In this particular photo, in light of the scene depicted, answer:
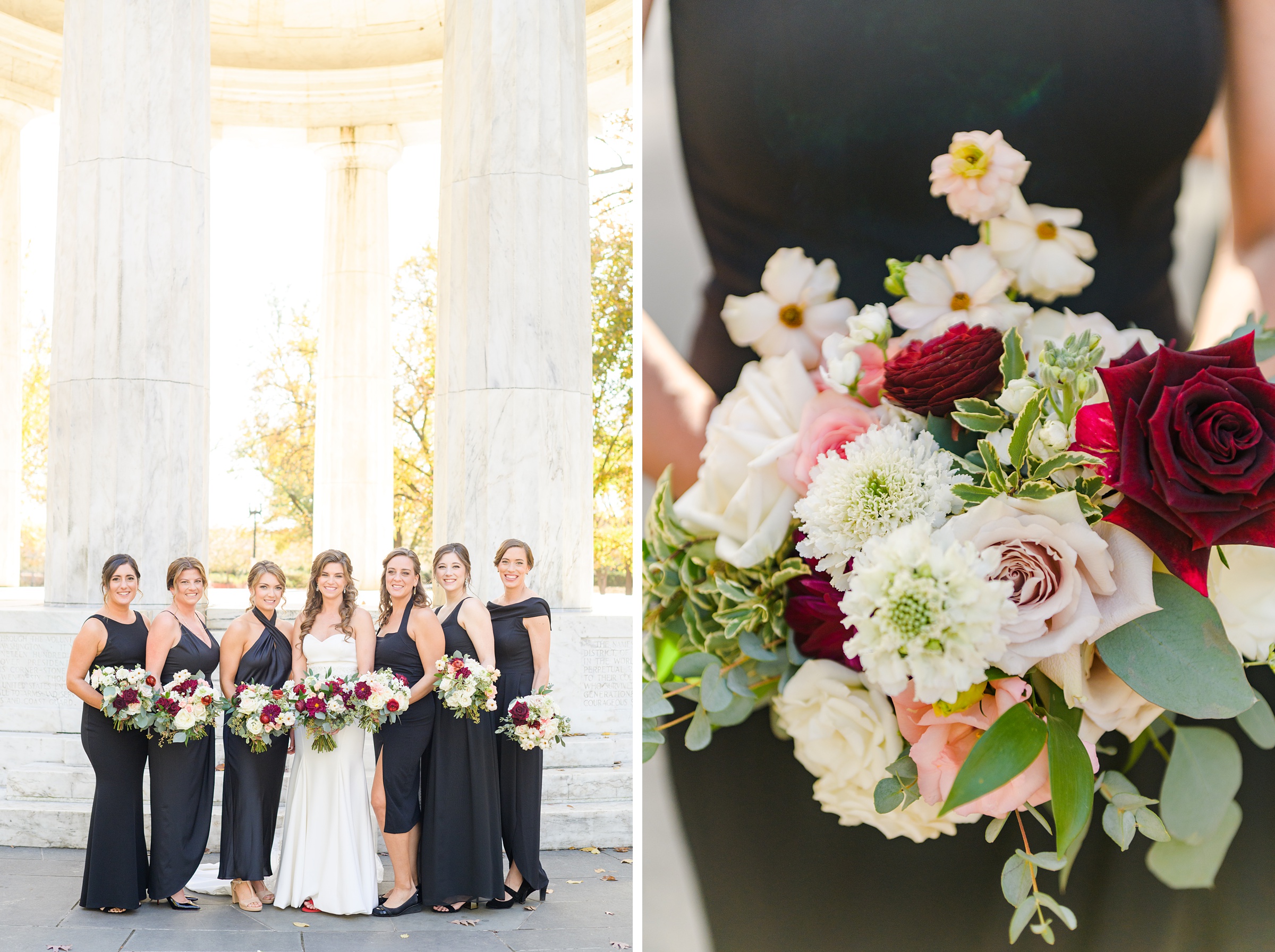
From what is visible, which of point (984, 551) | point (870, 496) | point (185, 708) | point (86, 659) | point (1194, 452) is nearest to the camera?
point (1194, 452)

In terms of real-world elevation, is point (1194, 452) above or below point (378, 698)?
above

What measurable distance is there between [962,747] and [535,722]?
1541cm

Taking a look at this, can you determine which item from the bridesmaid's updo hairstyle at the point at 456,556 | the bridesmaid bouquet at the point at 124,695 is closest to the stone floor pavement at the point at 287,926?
the bridesmaid bouquet at the point at 124,695

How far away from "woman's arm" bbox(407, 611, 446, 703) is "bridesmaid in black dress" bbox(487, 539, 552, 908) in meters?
1.09

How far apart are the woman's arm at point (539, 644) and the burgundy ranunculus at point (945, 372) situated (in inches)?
628

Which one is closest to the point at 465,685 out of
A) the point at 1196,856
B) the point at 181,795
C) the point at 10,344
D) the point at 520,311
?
the point at 181,795

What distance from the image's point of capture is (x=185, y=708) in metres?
16.8

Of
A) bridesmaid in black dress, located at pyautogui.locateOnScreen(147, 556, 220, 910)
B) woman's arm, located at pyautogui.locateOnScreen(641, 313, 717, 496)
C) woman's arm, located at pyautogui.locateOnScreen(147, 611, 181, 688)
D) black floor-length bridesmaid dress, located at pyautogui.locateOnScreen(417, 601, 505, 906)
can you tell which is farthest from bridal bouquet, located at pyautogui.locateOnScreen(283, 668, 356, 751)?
woman's arm, located at pyautogui.locateOnScreen(641, 313, 717, 496)

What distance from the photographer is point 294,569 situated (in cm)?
8956

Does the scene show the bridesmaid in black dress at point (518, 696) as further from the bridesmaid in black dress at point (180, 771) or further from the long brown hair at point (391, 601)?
the bridesmaid in black dress at point (180, 771)

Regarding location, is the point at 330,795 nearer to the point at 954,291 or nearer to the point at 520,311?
the point at 520,311

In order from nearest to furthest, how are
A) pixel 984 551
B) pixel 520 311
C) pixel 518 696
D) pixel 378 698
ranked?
pixel 984 551 → pixel 378 698 → pixel 518 696 → pixel 520 311

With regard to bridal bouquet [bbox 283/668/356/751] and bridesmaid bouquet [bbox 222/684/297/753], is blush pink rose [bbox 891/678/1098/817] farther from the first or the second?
bridesmaid bouquet [bbox 222/684/297/753]

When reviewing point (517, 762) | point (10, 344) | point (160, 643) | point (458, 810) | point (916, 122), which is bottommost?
point (458, 810)
